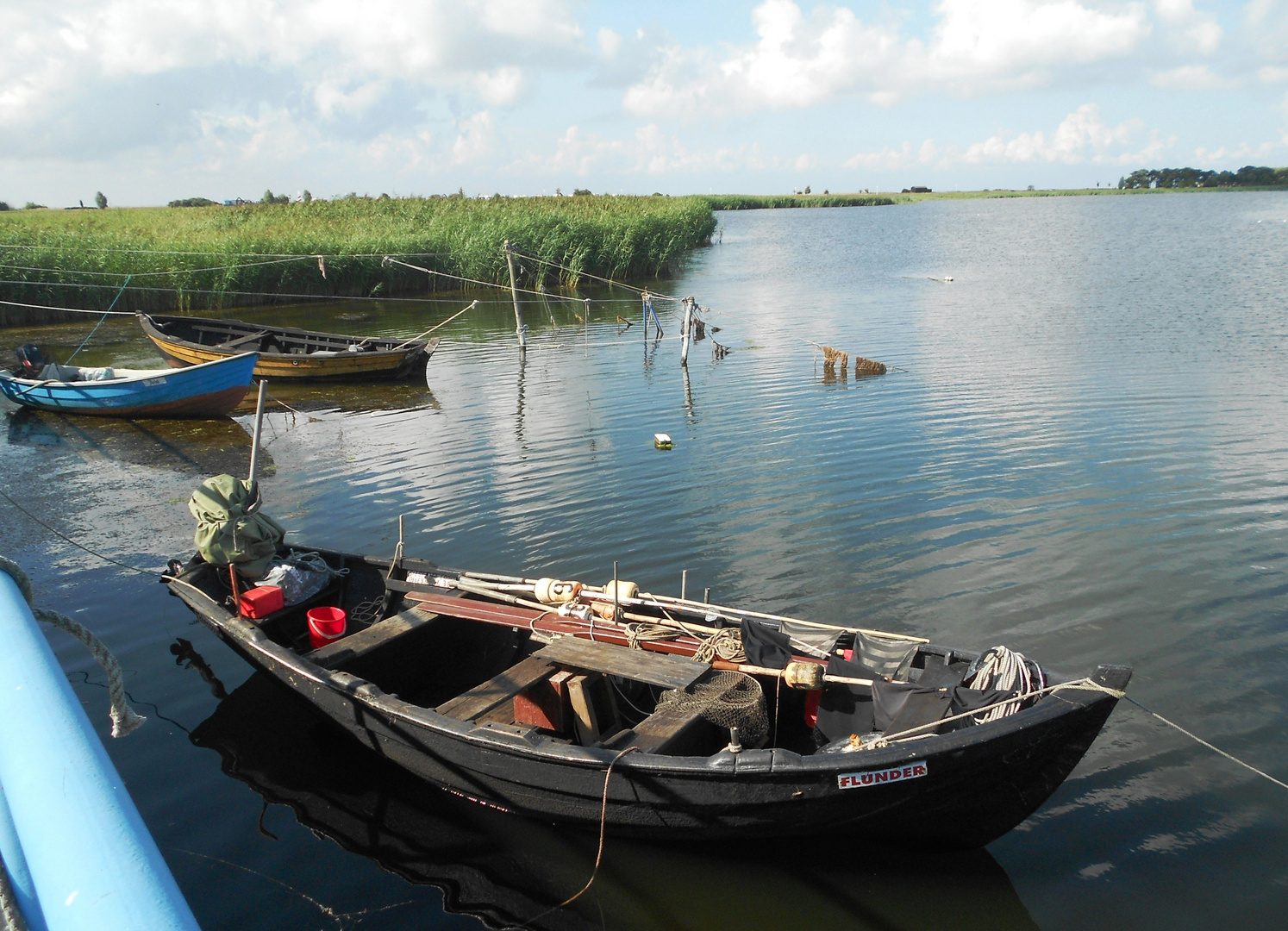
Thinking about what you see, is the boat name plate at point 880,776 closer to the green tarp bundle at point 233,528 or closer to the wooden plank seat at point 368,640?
the wooden plank seat at point 368,640

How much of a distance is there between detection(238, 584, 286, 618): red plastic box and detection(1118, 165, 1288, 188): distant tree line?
570 ft

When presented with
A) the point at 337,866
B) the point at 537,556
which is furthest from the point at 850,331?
the point at 337,866

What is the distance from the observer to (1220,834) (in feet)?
21.8

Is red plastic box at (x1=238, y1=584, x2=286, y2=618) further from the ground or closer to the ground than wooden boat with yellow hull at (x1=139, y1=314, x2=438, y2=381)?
closer to the ground

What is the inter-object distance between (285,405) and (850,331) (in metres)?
17.5

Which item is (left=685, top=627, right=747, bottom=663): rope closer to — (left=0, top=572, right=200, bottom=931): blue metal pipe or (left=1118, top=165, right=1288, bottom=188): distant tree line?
(left=0, top=572, right=200, bottom=931): blue metal pipe

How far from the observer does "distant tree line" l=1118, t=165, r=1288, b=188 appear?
467 ft

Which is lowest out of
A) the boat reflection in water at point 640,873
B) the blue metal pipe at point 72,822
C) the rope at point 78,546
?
the boat reflection in water at point 640,873

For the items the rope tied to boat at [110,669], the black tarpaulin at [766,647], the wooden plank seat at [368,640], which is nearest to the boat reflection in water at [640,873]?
the wooden plank seat at [368,640]

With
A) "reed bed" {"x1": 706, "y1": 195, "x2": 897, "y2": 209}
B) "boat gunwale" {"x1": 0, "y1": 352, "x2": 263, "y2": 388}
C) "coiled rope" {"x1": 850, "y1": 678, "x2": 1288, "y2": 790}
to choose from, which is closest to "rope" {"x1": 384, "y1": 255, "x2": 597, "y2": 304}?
"boat gunwale" {"x1": 0, "y1": 352, "x2": 263, "y2": 388}

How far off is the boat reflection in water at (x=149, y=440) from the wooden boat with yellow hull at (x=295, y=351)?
2.97 m

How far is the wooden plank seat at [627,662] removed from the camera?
23.8ft

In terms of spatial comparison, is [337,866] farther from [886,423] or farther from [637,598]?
[886,423]

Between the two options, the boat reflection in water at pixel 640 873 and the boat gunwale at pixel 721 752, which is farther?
the boat reflection in water at pixel 640 873
